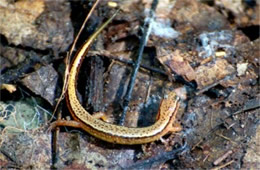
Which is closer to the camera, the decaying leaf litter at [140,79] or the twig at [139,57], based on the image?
the decaying leaf litter at [140,79]

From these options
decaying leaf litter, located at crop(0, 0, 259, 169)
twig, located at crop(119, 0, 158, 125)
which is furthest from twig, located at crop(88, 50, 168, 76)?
twig, located at crop(119, 0, 158, 125)

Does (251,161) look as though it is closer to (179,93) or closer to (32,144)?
(179,93)

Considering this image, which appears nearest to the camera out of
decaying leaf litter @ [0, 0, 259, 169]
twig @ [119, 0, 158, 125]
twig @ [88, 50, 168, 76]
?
decaying leaf litter @ [0, 0, 259, 169]

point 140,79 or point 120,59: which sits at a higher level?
point 120,59

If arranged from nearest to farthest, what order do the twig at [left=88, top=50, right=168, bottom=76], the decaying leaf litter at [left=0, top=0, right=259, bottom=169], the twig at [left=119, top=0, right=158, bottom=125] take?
the decaying leaf litter at [left=0, top=0, right=259, bottom=169] → the twig at [left=119, top=0, right=158, bottom=125] → the twig at [left=88, top=50, right=168, bottom=76]

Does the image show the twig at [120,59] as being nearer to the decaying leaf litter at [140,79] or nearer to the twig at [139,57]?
the decaying leaf litter at [140,79]

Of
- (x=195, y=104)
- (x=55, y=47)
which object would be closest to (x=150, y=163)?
(x=195, y=104)

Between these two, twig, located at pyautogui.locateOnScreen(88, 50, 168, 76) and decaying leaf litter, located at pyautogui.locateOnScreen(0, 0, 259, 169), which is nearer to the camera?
decaying leaf litter, located at pyautogui.locateOnScreen(0, 0, 259, 169)

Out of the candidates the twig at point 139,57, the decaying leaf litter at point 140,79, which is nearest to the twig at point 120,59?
the decaying leaf litter at point 140,79

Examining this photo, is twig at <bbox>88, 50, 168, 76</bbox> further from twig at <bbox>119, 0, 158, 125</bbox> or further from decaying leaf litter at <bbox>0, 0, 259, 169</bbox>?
twig at <bbox>119, 0, 158, 125</bbox>

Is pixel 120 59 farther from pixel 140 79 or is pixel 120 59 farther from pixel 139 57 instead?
pixel 140 79

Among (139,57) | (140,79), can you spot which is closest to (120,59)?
(139,57)
